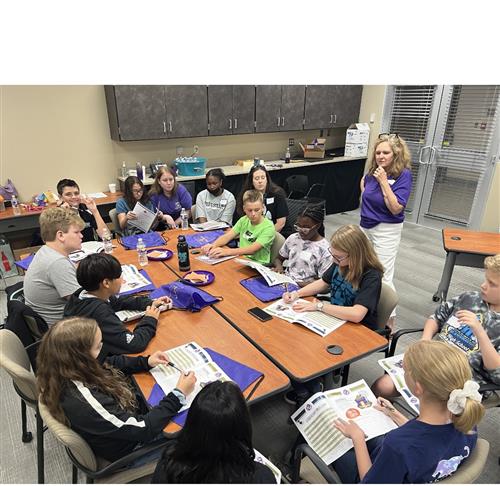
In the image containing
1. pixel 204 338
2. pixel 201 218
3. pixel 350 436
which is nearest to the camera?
pixel 350 436

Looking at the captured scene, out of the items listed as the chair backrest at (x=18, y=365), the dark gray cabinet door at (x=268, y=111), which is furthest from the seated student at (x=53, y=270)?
the dark gray cabinet door at (x=268, y=111)

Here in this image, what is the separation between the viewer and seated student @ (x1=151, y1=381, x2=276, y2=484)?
3.16 feet

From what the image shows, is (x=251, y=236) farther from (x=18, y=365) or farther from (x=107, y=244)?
(x=18, y=365)

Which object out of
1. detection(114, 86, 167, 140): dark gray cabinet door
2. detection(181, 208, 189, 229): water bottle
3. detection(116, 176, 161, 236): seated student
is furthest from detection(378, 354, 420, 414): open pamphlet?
detection(114, 86, 167, 140): dark gray cabinet door

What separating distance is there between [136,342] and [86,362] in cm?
33

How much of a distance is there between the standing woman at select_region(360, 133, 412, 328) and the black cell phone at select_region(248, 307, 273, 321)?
1371mm

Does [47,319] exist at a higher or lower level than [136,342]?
lower

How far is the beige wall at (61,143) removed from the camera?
4039 millimetres

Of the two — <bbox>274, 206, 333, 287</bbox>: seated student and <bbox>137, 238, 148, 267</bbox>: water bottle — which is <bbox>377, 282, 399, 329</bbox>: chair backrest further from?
<bbox>137, 238, 148, 267</bbox>: water bottle

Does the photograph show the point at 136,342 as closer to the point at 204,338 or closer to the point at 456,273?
the point at 204,338

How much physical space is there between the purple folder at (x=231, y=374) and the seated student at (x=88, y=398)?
0.08 metres

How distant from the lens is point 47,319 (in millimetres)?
2008
